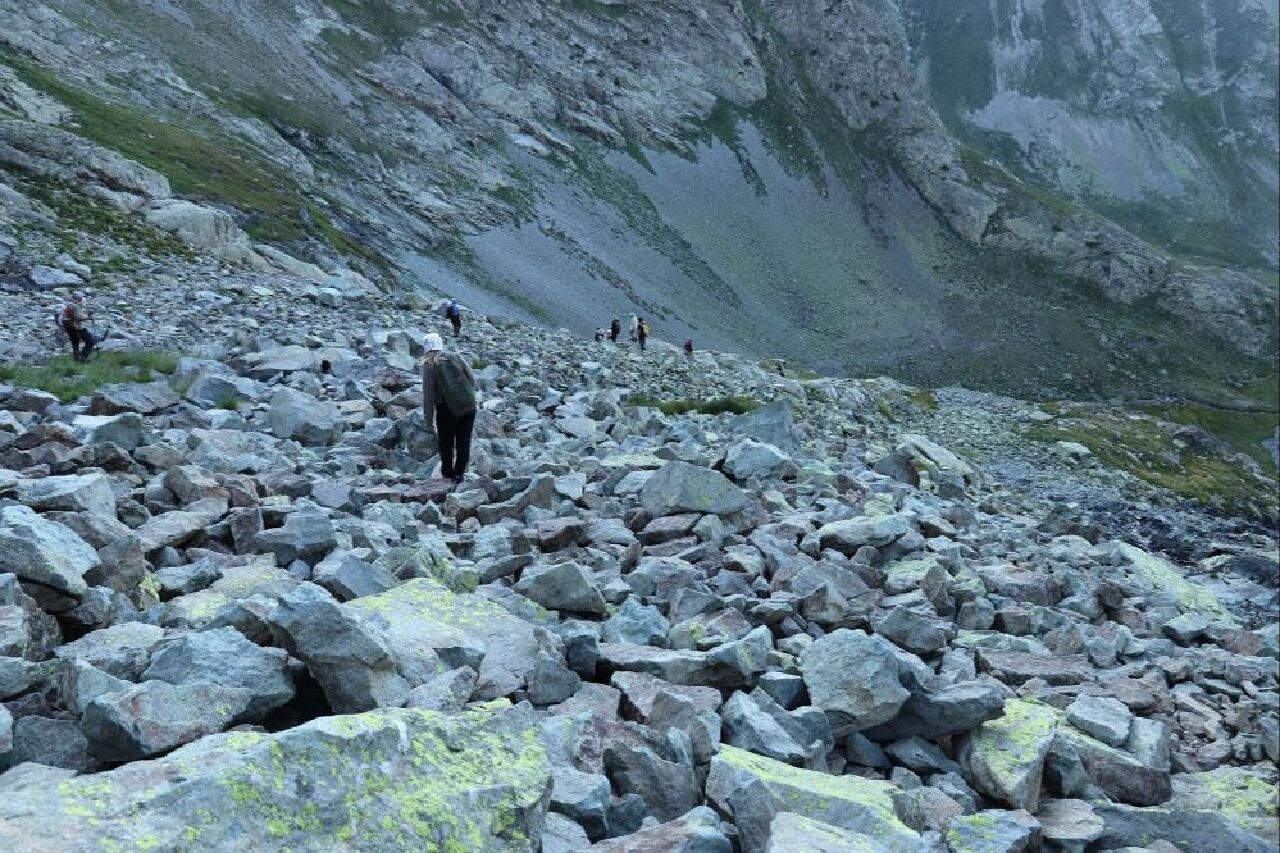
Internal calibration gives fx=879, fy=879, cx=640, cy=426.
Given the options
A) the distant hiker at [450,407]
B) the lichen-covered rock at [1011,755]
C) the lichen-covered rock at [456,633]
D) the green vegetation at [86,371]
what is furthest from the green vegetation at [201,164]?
the lichen-covered rock at [1011,755]

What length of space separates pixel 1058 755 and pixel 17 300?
1290 inches

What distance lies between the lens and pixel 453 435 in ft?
42.4

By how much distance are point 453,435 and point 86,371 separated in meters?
10.5

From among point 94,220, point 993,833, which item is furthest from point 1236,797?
point 94,220

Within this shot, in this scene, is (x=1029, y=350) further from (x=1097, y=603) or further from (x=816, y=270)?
(x=1097, y=603)

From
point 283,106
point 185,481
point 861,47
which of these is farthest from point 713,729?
point 861,47

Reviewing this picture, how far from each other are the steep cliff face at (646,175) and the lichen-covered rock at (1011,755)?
190 feet

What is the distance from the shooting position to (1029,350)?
443ft

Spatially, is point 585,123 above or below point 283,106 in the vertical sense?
above

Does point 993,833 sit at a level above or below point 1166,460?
below

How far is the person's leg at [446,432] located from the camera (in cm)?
1286

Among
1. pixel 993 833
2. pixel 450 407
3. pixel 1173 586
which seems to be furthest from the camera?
pixel 1173 586

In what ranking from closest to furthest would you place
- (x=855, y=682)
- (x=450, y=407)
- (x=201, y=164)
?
(x=855, y=682)
(x=450, y=407)
(x=201, y=164)

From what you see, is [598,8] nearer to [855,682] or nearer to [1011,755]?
[855,682]
